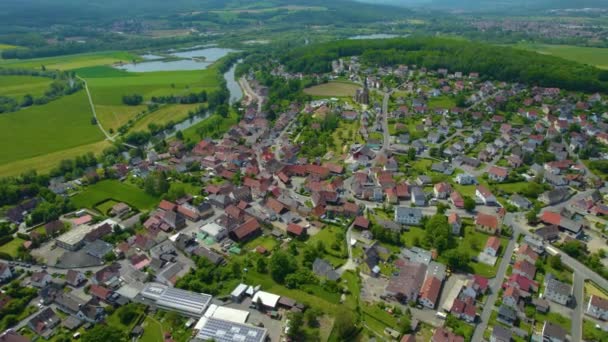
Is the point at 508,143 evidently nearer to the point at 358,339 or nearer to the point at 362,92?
the point at 362,92

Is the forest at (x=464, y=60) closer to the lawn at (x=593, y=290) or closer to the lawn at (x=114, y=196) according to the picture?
the lawn at (x=593, y=290)

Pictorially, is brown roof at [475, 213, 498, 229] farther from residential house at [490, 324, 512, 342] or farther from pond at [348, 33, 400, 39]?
pond at [348, 33, 400, 39]

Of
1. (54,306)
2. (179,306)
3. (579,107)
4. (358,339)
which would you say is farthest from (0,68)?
(579,107)

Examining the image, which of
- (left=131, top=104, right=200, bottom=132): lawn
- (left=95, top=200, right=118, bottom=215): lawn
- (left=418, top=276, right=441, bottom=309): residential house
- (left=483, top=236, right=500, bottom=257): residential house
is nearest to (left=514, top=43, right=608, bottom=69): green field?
(left=483, top=236, right=500, bottom=257): residential house

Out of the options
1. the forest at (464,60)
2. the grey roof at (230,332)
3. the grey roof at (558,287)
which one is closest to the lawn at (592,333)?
the grey roof at (558,287)

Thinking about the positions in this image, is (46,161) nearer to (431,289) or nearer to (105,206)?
(105,206)
